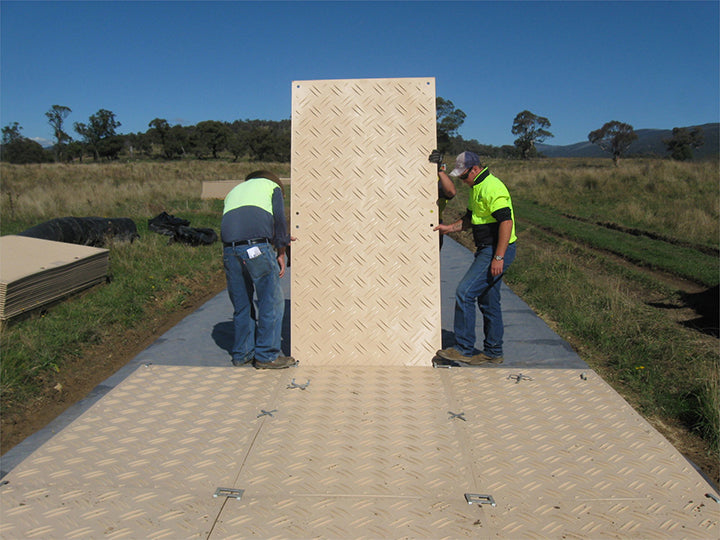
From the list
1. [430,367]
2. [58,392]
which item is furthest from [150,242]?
[430,367]

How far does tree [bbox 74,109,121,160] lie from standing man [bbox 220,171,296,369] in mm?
72664

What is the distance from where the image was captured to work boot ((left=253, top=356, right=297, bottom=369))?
4.86 metres

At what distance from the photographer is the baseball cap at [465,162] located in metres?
4.94

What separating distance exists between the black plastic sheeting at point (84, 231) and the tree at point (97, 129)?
65.5 metres

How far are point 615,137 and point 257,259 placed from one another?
6663cm

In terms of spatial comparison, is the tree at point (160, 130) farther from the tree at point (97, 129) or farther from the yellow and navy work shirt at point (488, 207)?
the yellow and navy work shirt at point (488, 207)

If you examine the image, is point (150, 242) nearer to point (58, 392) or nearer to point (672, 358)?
point (58, 392)

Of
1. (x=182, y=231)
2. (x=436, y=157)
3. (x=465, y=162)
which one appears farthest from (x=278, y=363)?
(x=182, y=231)

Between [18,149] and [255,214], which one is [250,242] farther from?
[18,149]

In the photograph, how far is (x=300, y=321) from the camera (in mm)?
5055

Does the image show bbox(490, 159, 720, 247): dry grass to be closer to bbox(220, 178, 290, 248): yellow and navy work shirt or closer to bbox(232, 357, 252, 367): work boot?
bbox(220, 178, 290, 248): yellow and navy work shirt

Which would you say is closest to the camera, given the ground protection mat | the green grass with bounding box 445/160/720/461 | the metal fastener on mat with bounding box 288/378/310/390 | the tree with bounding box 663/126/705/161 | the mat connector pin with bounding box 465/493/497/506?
the ground protection mat

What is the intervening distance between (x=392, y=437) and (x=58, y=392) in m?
3.34

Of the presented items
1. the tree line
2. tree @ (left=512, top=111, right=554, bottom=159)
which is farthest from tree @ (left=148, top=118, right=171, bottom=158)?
tree @ (left=512, top=111, right=554, bottom=159)
